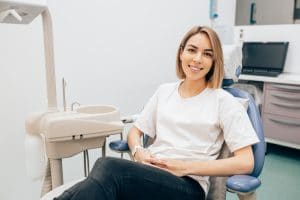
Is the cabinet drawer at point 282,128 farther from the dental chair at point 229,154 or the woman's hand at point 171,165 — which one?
the woman's hand at point 171,165

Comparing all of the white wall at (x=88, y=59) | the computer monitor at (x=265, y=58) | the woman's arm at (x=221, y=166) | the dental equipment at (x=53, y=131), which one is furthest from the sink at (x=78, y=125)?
the computer monitor at (x=265, y=58)

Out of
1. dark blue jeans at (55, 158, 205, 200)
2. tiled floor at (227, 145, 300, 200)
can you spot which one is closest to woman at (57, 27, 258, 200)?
dark blue jeans at (55, 158, 205, 200)

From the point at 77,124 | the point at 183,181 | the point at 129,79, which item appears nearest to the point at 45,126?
the point at 77,124

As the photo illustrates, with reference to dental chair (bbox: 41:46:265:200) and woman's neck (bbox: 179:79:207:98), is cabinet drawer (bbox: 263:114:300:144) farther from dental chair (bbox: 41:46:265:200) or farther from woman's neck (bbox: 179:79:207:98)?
woman's neck (bbox: 179:79:207:98)

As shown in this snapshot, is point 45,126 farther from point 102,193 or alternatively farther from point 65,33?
point 65,33

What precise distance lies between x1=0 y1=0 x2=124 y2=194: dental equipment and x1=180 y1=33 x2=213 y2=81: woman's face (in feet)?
1.32

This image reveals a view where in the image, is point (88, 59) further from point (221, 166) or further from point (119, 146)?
point (221, 166)

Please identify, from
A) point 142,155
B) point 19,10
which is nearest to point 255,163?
point 142,155

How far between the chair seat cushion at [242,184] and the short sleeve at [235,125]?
0.17 metres

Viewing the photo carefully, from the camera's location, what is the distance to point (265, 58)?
3.18 metres

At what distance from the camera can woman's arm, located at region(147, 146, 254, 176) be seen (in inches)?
49.9

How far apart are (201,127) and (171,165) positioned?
22 cm

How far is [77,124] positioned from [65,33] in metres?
0.86

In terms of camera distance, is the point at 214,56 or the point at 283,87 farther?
the point at 283,87
